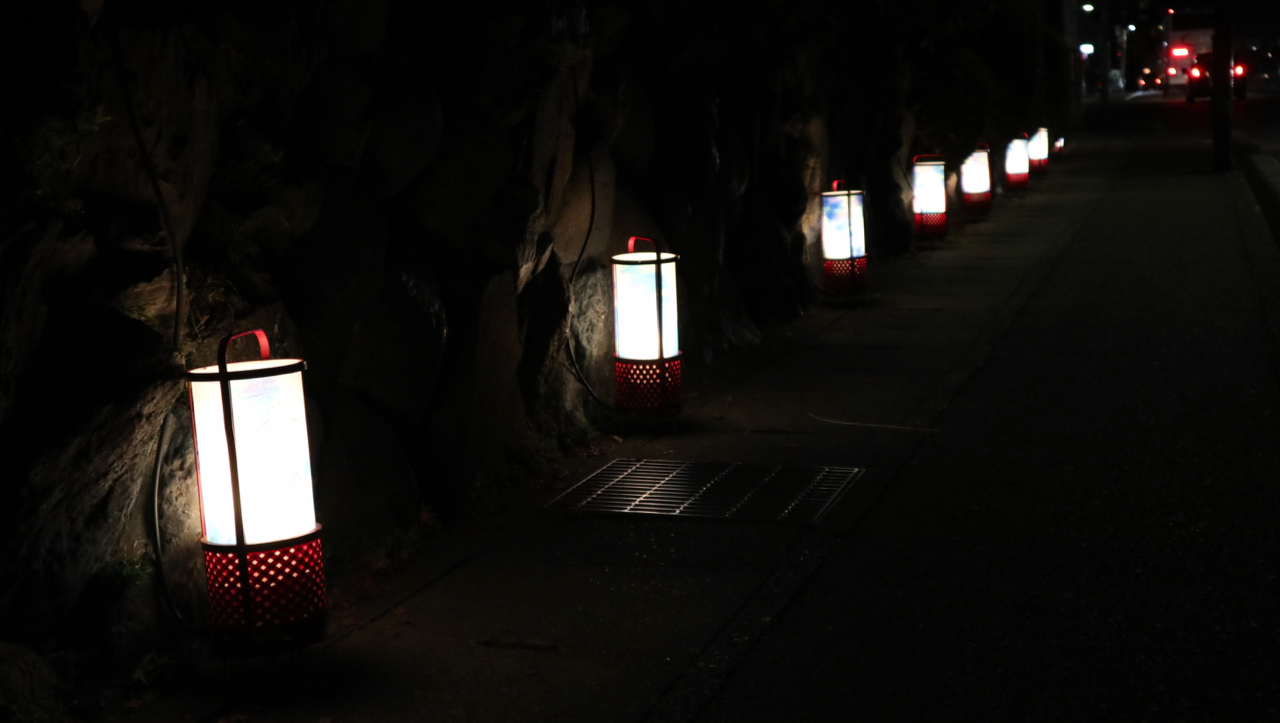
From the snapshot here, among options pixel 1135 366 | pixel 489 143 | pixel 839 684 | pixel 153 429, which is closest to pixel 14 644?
pixel 153 429

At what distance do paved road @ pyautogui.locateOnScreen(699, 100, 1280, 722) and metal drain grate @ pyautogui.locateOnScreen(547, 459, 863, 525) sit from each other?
38cm

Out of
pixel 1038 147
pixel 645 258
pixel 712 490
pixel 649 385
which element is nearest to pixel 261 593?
pixel 712 490

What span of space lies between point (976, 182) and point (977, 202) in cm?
36

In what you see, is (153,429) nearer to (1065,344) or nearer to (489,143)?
(489,143)

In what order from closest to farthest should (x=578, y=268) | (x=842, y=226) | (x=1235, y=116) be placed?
(x=578, y=268) → (x=842, y=226) → (x=1235, y=116)

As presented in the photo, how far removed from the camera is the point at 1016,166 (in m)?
28.4

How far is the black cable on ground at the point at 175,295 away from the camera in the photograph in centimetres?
493

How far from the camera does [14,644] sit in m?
4.54

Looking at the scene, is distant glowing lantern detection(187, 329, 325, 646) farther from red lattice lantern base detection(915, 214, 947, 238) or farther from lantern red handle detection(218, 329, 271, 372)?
red lattice lantern base detection(915, 214, 947, 238)

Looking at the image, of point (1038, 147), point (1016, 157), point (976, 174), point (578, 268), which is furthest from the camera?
point (1038, 147)

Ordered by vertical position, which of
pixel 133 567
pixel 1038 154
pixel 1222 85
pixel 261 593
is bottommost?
pixel 261 593

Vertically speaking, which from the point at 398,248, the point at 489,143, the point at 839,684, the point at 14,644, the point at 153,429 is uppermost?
→ the point at 489,143

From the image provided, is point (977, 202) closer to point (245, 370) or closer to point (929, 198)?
point (929, 198)

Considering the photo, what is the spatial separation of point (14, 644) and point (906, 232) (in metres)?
15.5
